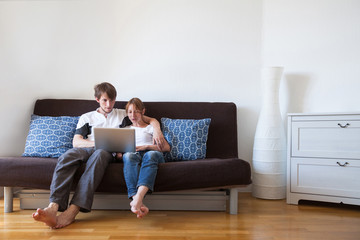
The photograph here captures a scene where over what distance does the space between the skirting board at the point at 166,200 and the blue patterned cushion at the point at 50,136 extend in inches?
14.1

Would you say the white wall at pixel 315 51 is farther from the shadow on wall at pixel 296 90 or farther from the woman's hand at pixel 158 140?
the woman's hand at pixel 158 140

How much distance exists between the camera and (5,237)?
1.96 m

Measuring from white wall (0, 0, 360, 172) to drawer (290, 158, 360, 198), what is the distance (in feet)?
2.07

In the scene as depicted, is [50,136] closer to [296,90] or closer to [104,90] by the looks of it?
[104,90]

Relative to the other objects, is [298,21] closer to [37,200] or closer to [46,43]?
[46,43]

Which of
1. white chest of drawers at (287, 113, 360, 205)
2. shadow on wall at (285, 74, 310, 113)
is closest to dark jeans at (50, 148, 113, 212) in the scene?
white chest of drawers at (287, 113, 360, 205)

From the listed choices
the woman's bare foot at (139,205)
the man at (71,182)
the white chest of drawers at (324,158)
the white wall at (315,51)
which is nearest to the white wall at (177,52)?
the white wall at (315,51)

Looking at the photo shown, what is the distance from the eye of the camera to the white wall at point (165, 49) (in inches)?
130

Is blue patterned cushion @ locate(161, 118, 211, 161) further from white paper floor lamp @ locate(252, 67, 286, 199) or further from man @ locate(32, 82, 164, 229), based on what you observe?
white paper floor lamp @ locate(252, 67, 286, 199)

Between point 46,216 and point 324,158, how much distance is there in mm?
2094

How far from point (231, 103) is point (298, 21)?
1004mm

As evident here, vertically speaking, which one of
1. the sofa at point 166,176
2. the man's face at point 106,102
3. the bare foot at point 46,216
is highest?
the man's face at point 106,102

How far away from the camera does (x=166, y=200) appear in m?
2.59

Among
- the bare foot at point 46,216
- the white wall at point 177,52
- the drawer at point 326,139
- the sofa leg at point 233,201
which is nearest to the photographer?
the bare foot at point 46,216
